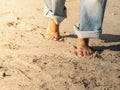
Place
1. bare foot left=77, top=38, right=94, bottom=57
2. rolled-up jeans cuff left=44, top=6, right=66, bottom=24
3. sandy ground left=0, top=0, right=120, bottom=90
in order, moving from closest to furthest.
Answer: sandy ground left=0, top=0, right=120, bottom=90 < bare foot left=77, top=38, right=94, bottom=57 < rolled-up jeans cuff left=44, top=6, right=66, bottom=24

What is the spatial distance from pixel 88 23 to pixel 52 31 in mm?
507

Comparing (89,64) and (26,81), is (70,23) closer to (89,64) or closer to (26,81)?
(89,64)

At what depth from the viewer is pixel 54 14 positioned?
136 inches

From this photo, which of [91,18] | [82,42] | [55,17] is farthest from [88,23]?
[55,17]

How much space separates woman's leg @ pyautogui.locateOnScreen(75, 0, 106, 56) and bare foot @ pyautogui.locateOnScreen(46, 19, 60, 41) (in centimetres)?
32

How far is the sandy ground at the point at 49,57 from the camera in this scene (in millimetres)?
2652

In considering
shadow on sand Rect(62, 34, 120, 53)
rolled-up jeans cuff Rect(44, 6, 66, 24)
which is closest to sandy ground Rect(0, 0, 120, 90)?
shadow on sand Rect(62, 34, 120, 53)

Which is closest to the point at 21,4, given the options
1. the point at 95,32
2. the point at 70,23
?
the point at 70,23

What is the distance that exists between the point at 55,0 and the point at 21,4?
1028mm

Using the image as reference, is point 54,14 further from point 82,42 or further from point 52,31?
point 82,42

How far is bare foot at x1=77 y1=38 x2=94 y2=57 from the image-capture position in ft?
10.3

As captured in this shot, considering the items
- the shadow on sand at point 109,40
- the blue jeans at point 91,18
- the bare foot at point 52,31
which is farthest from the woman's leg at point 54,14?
the blue jeans at point 91,18

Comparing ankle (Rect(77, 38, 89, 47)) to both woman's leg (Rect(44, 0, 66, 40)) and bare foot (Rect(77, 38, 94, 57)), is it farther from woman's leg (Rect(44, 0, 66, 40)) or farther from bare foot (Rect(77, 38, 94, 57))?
woman's leg (Rect(44, 0, 66, 40))

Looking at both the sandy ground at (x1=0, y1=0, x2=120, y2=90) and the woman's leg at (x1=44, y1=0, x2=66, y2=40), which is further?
the woman's leg at (x1=44, y1=0, x2=66, y2=40)
